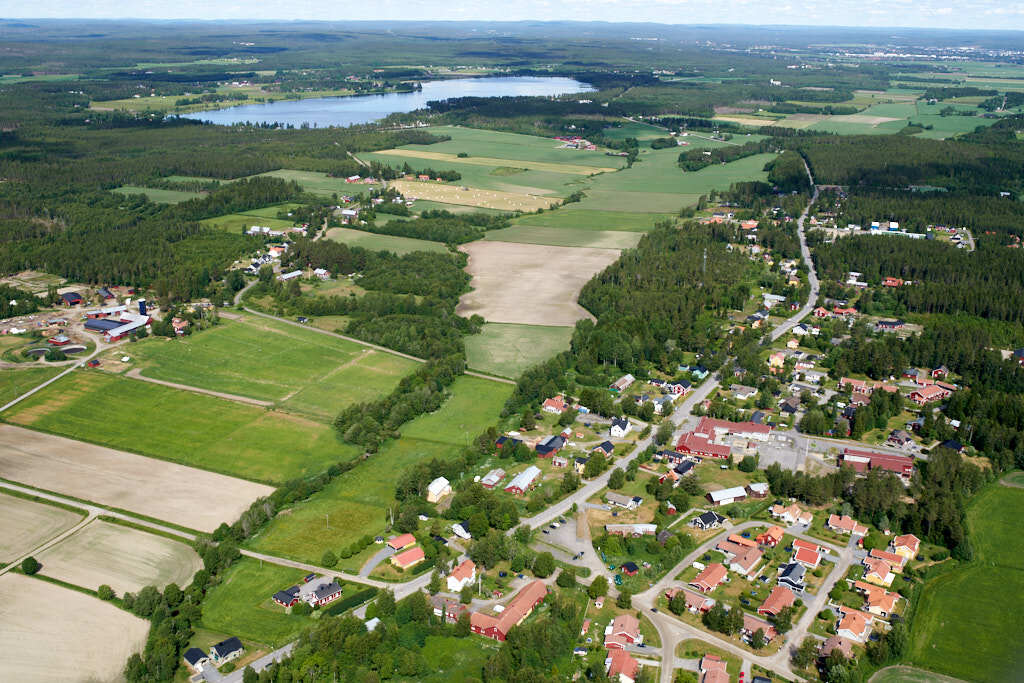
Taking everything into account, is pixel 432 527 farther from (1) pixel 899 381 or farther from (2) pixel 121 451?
(1) pixel 899 381

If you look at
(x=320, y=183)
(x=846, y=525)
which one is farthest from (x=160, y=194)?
(x=846, y=525)

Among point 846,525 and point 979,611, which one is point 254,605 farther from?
point 979,611

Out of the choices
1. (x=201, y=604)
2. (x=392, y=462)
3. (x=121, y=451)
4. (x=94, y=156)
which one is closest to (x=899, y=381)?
(x=392, y=462)

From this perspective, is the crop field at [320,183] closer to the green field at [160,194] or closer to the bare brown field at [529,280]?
the green field at [160,194]

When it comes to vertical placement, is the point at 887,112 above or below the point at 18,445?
above

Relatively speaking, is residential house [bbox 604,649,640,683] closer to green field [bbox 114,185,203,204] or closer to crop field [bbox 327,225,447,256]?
crop field [bbox 327,225,447,256]
